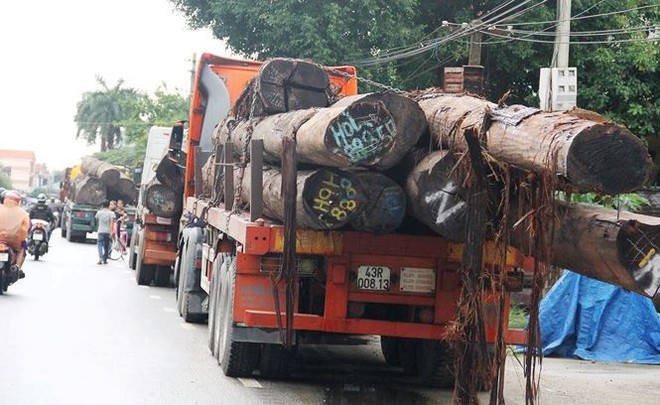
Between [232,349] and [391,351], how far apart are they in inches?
106

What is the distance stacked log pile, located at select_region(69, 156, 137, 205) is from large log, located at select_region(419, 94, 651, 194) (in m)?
32.4

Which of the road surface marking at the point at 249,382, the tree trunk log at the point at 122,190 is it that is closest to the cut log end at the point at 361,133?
the road surface marking at the point at 249,382

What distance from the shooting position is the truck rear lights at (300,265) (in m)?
10.4

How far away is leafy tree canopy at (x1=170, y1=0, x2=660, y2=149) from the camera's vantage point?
2581 cm

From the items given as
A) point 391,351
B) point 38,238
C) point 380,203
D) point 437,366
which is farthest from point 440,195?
point 38,238

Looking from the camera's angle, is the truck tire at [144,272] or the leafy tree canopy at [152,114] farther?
the leafy tree canopy at [152,114]

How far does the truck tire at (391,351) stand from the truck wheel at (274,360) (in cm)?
206

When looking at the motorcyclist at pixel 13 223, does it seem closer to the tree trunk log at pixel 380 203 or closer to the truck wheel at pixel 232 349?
the truck wheel at pixel 232 349

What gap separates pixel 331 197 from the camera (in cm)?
907

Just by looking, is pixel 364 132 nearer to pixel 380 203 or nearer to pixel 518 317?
pixel 380 203

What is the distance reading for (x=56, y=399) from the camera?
9.59 metres

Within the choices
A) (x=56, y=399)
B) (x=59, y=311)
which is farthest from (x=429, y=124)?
(x=59, y=311)

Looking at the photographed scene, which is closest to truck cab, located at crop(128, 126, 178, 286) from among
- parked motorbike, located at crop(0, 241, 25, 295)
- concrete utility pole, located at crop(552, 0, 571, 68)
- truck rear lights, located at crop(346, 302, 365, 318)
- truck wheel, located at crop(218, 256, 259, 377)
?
parked motorbike, located at crop(0, 241, 25, 295)

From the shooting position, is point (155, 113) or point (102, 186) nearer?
point (102, 186)
